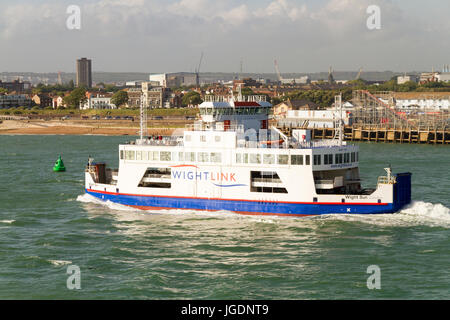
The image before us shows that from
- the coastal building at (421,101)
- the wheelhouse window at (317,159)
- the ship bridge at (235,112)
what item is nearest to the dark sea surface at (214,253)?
the wheelhouse window at (317,159)

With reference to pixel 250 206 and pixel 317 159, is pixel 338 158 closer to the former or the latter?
pixel 317 159

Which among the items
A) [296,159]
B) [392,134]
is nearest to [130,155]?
[296,159]

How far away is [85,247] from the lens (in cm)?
3734

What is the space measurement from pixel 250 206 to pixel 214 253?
7722 millimetres

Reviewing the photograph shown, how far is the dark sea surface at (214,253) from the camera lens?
A: 30250 millimetres

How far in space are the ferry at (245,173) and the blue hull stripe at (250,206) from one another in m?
0.06

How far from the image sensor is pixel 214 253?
117 ft

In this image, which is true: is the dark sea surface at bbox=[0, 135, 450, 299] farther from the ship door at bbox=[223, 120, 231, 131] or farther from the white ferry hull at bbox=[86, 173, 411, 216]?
the ship door at bbox=[223, 120, 231, 131]

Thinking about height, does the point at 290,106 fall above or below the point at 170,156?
above

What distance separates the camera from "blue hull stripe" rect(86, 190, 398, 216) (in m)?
41.3

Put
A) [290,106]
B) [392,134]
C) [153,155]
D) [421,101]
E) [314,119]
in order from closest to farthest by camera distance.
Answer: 1. [153,155]
2. [392,134]
3. [314,119]
4. [290,106]
5. [421,101]

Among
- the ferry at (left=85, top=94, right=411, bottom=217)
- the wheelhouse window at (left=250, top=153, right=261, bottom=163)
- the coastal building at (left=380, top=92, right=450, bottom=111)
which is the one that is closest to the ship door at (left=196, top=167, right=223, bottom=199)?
the ferry at (left=85, top=94, right=411, bottom=217)
